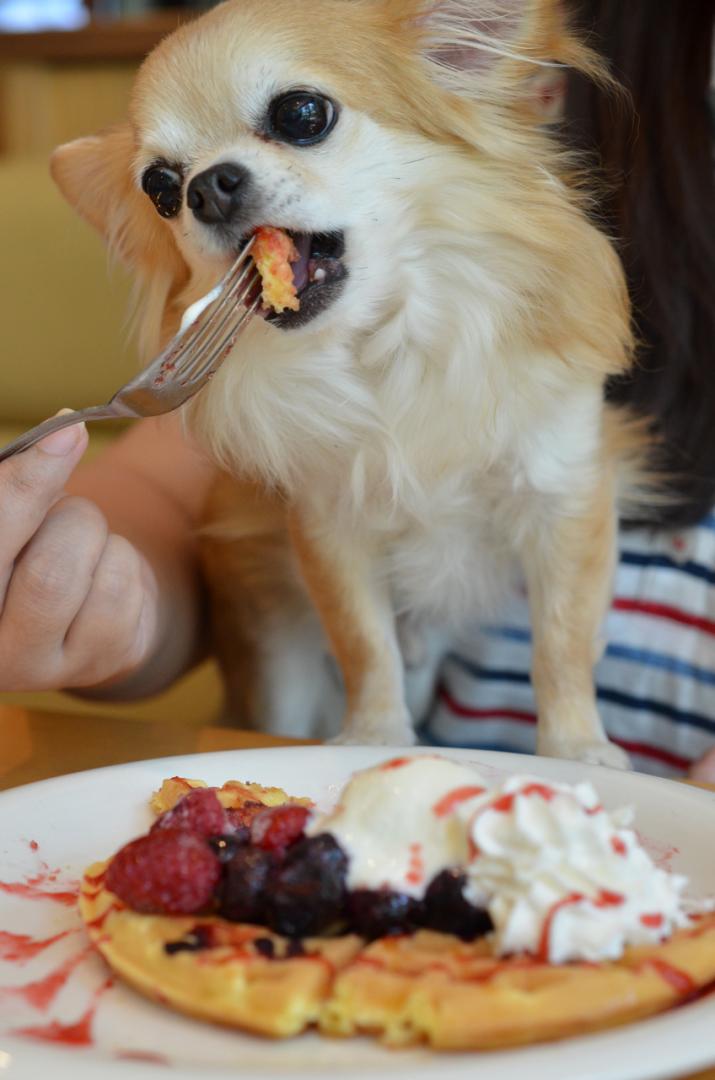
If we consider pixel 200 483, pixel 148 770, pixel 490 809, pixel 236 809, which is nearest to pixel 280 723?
pixel 200 483

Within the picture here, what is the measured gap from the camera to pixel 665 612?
4.09ft

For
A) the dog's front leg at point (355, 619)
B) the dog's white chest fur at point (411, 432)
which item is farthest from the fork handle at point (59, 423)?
the dog's front leg at point (355, 619)

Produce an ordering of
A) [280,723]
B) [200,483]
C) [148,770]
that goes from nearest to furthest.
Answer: [148,770] < [280,723] < [200,483]

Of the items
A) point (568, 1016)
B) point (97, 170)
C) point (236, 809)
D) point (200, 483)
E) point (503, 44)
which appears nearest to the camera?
point (568, 1016)

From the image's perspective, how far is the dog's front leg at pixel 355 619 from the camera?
1.05 metres

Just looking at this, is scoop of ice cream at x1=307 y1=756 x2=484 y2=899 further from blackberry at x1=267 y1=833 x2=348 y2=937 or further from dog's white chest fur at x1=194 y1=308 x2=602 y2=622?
dog's white chest fur at x1=194 y1=308 x2=602 y2=622

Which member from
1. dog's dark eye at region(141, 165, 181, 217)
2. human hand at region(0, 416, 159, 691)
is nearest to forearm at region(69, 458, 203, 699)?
human hand at region(0, 416, 159, 691)

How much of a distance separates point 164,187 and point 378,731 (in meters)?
0.47

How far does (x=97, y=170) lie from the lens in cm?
104

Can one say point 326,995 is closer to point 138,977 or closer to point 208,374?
point 138,977

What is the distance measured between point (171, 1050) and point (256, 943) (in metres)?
0.06

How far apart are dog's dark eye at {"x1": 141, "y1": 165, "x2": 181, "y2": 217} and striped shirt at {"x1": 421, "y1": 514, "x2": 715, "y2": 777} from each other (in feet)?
1.73

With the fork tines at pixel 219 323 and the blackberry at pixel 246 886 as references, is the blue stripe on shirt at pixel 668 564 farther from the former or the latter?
the blackberry at pixel 246 886

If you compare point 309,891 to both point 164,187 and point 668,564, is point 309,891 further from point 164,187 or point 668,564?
point 668,564
